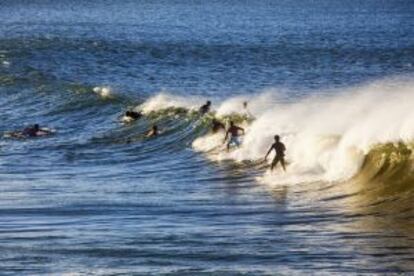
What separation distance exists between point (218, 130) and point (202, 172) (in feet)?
23.0

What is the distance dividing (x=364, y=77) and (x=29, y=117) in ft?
90.4

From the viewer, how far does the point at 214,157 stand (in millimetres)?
38750

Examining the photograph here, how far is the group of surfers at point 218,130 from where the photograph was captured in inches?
1309

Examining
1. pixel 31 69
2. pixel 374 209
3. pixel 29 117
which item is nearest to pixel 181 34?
pixel 31 69

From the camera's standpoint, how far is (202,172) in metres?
35.5

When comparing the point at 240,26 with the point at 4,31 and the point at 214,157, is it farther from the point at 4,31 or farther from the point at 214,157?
the point at 214,157

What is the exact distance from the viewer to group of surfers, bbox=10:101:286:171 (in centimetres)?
3325

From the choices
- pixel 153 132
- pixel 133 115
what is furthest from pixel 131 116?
pixel 153 132

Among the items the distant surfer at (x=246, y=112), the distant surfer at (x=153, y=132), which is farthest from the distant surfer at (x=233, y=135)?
the distant surfer at (x=153, y=132)

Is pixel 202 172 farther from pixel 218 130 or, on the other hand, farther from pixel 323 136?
pixel 218 130

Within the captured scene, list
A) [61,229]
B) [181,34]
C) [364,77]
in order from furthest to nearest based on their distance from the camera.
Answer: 1. [181,34]
2. [364,77]
3. [61,229]

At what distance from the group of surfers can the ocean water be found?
383 millimetres

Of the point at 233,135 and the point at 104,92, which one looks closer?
the point at 233,135

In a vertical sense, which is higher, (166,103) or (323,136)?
(166,103)
